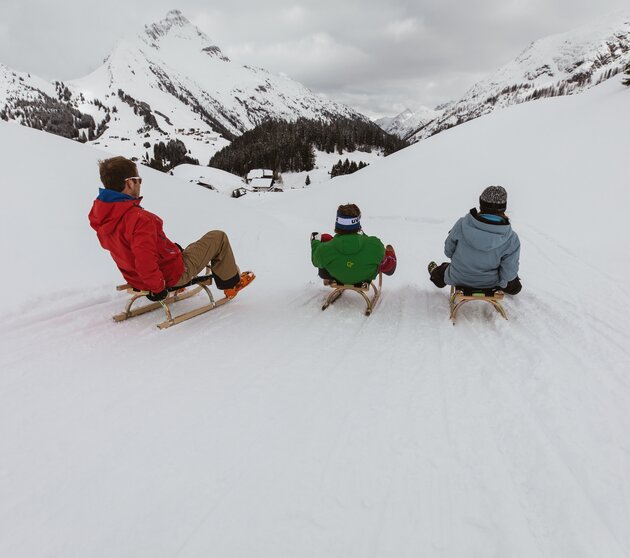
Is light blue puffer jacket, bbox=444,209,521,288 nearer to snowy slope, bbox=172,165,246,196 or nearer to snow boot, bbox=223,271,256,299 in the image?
snow boot, bbox=223,271,256,299

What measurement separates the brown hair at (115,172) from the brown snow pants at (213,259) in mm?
1195

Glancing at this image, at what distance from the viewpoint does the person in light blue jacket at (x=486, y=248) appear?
421 cm

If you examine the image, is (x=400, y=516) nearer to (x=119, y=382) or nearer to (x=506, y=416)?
(x=506, y=416)

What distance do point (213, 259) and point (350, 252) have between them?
2.08 meters

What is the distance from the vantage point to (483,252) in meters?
4.41

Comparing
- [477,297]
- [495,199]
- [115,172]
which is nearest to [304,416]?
[477,297]

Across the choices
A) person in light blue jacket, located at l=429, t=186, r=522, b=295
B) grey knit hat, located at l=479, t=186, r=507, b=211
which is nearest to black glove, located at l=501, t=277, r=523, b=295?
person in light blue jacket, located at l=429, t=186, r=522, b=295

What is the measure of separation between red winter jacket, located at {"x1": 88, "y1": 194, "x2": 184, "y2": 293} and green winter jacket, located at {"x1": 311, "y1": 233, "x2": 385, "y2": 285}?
2.13 m

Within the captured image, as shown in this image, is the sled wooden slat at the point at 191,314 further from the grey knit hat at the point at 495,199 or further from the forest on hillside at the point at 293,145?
the forest on hillside at the point at 293,145

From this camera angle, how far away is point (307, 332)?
4.43 m

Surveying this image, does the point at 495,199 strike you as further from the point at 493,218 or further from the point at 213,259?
the point at 213,259

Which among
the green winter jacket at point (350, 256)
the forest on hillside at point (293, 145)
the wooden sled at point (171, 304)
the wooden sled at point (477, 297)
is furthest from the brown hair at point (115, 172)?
the forest on hillside at point (293, 145)

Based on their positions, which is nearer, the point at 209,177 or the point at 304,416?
the point at 304,416

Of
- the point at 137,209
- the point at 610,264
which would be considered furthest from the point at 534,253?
the point at 137,209
